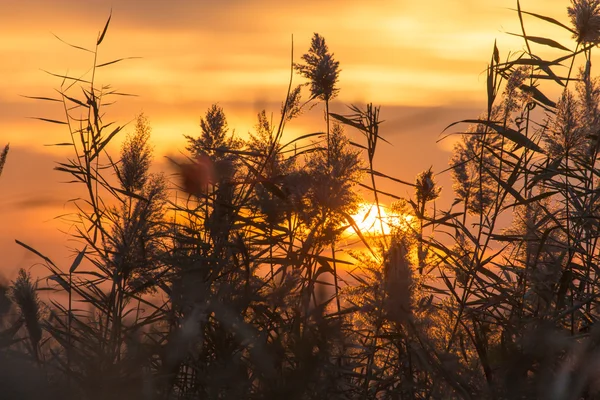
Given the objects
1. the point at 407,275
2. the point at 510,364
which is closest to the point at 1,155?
the point at 407,275

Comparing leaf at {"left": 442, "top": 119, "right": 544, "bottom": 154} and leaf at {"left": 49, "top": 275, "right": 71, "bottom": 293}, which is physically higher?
leaf at {"left": 442, "top": 119, "right": 544, "bottom": 154}

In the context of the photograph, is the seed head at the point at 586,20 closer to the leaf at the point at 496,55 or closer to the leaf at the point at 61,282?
the leaf at the point at 496,55

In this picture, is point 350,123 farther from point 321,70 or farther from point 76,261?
point 76,261

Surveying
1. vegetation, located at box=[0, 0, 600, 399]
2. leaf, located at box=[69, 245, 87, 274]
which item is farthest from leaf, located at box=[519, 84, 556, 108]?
leaf, located at box=[69, 245, 87, 274]

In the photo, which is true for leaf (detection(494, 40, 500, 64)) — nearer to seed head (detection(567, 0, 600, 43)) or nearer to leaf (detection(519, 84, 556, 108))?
leaf (detection(519, 84, 556, 108))

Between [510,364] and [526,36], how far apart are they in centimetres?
139

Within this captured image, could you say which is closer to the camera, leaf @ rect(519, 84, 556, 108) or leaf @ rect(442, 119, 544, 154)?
leaf @ rect(442, 119, 544, 154)

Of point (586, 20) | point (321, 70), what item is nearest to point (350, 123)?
point (321, 70)

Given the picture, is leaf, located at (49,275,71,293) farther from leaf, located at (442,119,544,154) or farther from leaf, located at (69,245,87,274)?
leaf, located at (442,119,544,154)

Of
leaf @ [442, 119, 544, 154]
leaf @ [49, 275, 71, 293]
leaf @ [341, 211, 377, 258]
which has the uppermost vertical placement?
leaf @ [442, 119, 544, 154]

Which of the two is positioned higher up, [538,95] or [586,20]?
[586,20]

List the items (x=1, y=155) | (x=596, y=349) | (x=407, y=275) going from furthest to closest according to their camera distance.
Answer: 1. (x=1, y=155)
2. (x=407, y=275)
3. (x=596, y=349)

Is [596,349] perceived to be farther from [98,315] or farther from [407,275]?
[98,315]

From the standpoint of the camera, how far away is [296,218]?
2311mm
